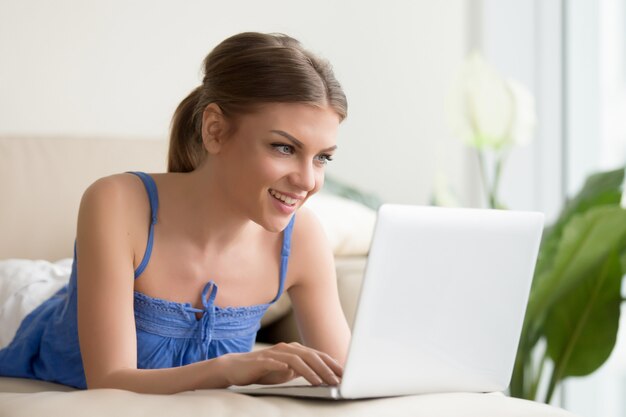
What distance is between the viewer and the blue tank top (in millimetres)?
1477

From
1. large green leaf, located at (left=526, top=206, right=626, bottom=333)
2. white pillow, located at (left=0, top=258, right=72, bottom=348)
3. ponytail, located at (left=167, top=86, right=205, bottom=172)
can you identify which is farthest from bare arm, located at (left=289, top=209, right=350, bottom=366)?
large green leaf, located at (left=526, top=206, right=626, bottom=333)

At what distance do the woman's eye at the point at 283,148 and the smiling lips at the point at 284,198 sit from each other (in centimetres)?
6

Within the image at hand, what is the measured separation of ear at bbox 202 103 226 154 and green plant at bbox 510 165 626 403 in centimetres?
105

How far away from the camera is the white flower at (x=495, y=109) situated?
2.64 metres

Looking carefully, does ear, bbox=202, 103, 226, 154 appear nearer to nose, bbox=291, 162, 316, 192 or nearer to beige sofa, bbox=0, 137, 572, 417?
nose, bbox=291, 162, 316, 192

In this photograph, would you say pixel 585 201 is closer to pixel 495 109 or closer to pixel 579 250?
pixel 579 250

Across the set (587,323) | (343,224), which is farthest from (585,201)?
A: (343,224)

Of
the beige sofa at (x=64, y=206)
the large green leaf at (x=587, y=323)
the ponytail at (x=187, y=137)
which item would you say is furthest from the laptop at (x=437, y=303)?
the large green leaf at (x=587, y=323)

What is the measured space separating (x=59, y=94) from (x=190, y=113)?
1.18 metres

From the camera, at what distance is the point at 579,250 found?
216 centimetres

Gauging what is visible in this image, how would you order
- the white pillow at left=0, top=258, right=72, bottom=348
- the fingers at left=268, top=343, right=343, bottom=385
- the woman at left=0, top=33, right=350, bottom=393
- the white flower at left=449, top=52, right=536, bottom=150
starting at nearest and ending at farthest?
the fingers at left=268, top=343, right=343, bottom=385, the woman at left=0, top=33, right=350, bottom=393, the white pillow at left=0, top=258, right=72, bottom=348, the white flower at left=449, top=52, right=536, bottom=150

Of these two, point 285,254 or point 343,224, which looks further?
point 343,224

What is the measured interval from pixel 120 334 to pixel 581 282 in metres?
1.30

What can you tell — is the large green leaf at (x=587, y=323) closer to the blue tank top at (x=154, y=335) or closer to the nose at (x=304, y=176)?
the blue tank top at (x=154, y=335)
